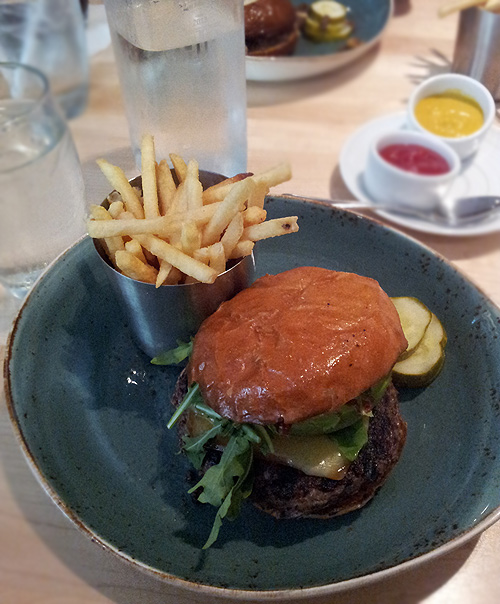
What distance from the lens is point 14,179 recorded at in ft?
4.47

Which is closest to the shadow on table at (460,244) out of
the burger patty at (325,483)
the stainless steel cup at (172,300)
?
the stainless steel cup at (172,300)

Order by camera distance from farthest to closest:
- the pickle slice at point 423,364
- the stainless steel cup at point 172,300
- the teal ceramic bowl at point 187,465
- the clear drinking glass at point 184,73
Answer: the clear drinking glass at point 184,73 < the pickle slice at point 423,364 < the stainless steel cup at point 172,300 < the teal ceramic bowl at point 187,465

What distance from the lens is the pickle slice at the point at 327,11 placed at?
2.88 metres

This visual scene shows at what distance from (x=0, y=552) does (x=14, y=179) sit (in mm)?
944

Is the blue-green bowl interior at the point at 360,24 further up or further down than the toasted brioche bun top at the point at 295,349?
further up

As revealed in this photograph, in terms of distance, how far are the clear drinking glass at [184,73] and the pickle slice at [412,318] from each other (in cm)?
91

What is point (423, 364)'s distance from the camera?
1.53 meters

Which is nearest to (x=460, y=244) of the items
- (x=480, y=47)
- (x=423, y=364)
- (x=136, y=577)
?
(x=423, y=364)

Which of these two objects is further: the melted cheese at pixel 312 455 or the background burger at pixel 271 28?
the background burger at pixel 271 28

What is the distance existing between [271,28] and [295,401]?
2.18 m

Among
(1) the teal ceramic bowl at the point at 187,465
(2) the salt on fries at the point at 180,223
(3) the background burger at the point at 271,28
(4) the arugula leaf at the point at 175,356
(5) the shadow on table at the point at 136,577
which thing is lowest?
(5) the shadow on table at the point at 136,577

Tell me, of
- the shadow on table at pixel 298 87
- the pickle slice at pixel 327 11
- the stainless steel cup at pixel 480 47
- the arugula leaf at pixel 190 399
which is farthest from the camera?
the pickle slice at pixel 327 11

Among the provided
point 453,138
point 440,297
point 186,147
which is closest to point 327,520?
point 440,297

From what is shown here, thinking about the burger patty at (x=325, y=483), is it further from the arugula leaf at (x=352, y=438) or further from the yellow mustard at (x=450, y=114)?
the yellow mustard at (x=450, y=114)
